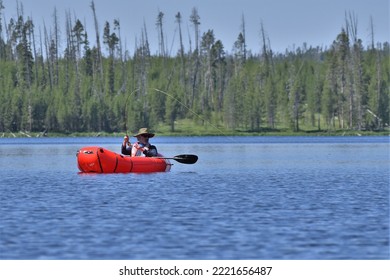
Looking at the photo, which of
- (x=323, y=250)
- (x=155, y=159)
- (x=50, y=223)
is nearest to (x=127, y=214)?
(x=50, y=223)

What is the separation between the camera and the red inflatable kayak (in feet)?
139

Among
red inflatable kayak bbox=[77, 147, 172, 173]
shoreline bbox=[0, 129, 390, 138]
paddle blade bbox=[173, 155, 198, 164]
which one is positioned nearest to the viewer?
red inflatable kayak bbox=[77, 147, 172, 173]

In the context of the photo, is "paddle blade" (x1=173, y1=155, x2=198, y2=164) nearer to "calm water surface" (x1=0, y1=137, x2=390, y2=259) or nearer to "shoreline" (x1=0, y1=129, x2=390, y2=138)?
"calm water surface" (x1=0, y1=137, x2=390, y2=259)

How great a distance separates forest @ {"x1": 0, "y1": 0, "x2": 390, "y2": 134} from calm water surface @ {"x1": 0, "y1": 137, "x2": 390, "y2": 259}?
4018 inches

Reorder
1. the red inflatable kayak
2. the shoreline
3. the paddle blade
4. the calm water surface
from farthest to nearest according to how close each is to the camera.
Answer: the shoreline, the paddle blade, the red inflatable kayak, the calm water surface

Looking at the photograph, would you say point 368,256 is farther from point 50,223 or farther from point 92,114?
point 92,114

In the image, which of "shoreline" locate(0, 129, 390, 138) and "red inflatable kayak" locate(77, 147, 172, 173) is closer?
"red inflatable kayak" locate(77, 147, 172, 173)

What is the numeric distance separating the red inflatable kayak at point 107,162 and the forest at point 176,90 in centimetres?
9787

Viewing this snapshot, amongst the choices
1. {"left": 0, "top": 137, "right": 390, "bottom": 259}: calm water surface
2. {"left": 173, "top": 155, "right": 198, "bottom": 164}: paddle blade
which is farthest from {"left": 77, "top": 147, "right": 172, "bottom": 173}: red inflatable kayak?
{"left": 173, "top": 155, "right": 198, "bottom": 164}: paddle blade

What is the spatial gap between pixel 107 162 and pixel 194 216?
1615 centimetres

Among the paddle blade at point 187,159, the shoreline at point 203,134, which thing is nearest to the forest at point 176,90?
the shoreline at point 203,134

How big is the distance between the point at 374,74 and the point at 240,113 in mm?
26019

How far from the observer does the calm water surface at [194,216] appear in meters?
21.1

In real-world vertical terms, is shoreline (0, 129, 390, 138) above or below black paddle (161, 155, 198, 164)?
below
